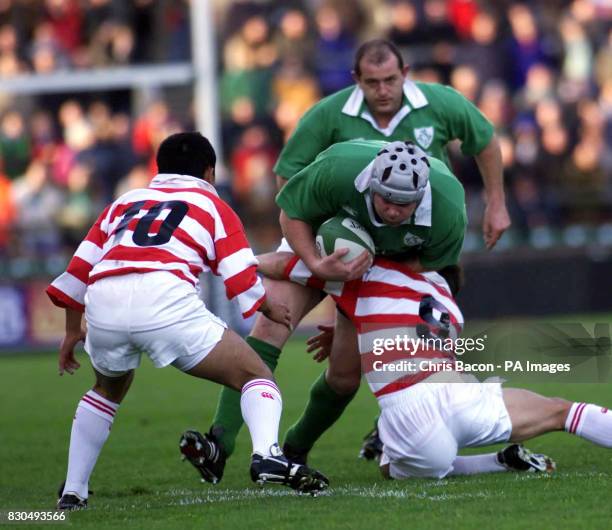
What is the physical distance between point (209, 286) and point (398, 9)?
16.5ft

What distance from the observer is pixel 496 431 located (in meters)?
6.41

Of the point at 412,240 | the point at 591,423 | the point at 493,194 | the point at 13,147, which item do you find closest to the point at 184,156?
the point at 412,240

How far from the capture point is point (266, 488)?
6.62m

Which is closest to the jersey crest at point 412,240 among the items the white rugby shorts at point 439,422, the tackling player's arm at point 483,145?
the white rugby shorts at point 439,422

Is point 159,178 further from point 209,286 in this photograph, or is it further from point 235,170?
point 235,170

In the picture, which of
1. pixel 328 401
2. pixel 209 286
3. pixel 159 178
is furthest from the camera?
pixel 209 286

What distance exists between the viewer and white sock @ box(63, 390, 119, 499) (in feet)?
20.2

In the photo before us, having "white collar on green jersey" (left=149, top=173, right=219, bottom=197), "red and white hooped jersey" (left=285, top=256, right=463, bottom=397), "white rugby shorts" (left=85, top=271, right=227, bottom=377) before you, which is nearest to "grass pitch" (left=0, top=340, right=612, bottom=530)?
"red and white hooped jersey" (left=285, top=256, right=463, bottom=397)

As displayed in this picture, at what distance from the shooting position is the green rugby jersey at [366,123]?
7660 millimetres

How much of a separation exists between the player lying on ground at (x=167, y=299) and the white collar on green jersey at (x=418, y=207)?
0.69 metres

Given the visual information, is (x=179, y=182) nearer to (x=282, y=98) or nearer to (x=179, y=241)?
(x=179, y=241)

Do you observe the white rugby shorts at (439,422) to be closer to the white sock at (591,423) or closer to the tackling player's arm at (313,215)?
the white sock at (591,423)

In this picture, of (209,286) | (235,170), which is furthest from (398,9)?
(209,286)

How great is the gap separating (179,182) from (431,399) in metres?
1.50
